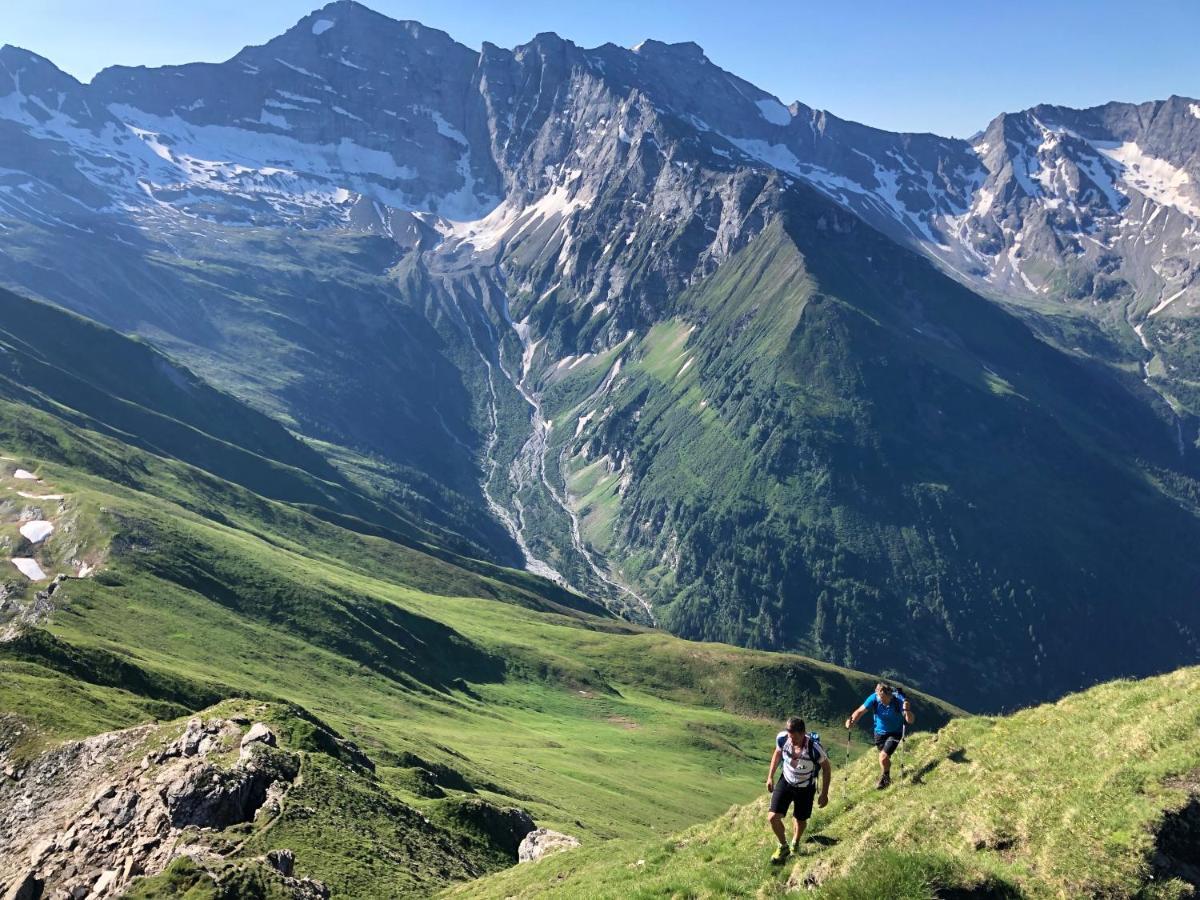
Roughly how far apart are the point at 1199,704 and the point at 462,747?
356 ft

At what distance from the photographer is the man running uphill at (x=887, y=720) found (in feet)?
102

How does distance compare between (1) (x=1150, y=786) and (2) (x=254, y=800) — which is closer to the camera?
(1) (x=1150, y=786)

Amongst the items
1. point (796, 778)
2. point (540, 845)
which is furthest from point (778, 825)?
point (540, 845)

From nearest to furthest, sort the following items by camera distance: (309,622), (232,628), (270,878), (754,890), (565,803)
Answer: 1. (754,890)
2. (270,878)
3. (565,803)
4. (232,628)
5. (309,622)

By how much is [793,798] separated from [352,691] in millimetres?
122322

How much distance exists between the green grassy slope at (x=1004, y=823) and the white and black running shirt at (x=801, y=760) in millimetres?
2114

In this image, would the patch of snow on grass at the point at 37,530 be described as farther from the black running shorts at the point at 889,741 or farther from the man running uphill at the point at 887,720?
the black running shorts at the point at 889,741

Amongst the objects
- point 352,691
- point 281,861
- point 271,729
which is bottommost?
point 352,691

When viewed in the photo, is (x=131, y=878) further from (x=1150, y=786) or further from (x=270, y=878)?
(x=1150, y=786)

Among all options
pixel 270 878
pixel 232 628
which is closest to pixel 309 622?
pixel 232 628

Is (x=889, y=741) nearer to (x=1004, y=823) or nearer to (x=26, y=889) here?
(x=1004, y=823)

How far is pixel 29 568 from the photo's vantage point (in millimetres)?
135625

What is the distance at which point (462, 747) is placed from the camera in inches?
4847

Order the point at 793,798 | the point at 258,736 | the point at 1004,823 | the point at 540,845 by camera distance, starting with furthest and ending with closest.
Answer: the point at 540,845
the point at 258,736
the point at 793,798
the point at 1004,823
